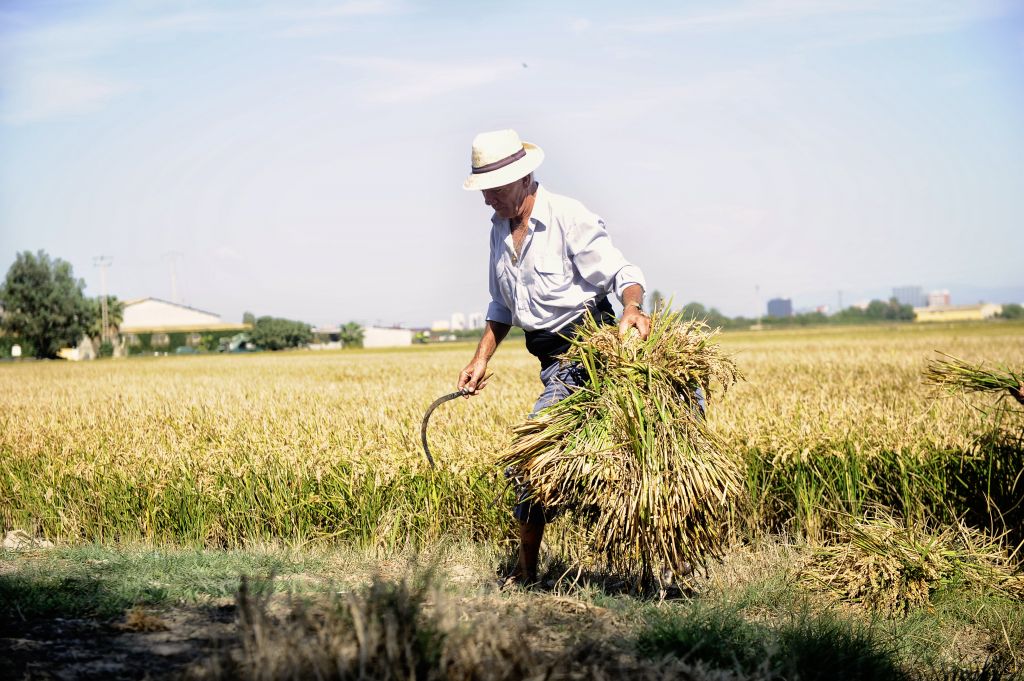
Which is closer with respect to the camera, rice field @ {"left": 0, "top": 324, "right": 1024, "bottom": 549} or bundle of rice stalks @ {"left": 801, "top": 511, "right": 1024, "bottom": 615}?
bundle of rice stalks @ {"left": 801, "top": 511, "right": 1024, "bottom": 615}

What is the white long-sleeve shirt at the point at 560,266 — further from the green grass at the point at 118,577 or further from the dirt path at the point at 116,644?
the dirt path at the point at 116,644

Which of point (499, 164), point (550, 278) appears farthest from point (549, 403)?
point (499, 164)

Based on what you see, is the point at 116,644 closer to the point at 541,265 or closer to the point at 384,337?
the point at 541,265

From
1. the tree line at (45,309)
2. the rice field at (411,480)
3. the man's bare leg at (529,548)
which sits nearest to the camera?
the man's bare leg at (529,548)

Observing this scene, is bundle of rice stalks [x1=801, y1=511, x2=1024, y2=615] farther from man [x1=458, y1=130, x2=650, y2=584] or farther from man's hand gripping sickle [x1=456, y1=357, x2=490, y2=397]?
man's hand gripping sickle [x1=456, y1=357, x2=490, y2=397]

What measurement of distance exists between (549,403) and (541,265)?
71cm

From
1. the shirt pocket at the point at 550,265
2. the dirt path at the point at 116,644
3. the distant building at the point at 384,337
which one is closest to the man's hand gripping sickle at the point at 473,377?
the shirt pocket at the point at 550,265

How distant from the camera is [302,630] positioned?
2543mm

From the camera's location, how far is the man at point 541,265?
15.9 feet

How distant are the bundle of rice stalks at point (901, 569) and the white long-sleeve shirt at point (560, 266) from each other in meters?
1.81

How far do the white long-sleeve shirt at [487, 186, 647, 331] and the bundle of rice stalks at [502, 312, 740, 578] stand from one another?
34cm

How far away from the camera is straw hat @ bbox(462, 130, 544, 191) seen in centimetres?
487

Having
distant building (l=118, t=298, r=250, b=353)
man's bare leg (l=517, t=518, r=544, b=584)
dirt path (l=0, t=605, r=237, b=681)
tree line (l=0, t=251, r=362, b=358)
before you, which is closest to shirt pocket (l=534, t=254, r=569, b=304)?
man's bare leg (l=517, t=518, r=544, b=584)

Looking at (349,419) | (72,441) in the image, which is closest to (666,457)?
(349,419)
